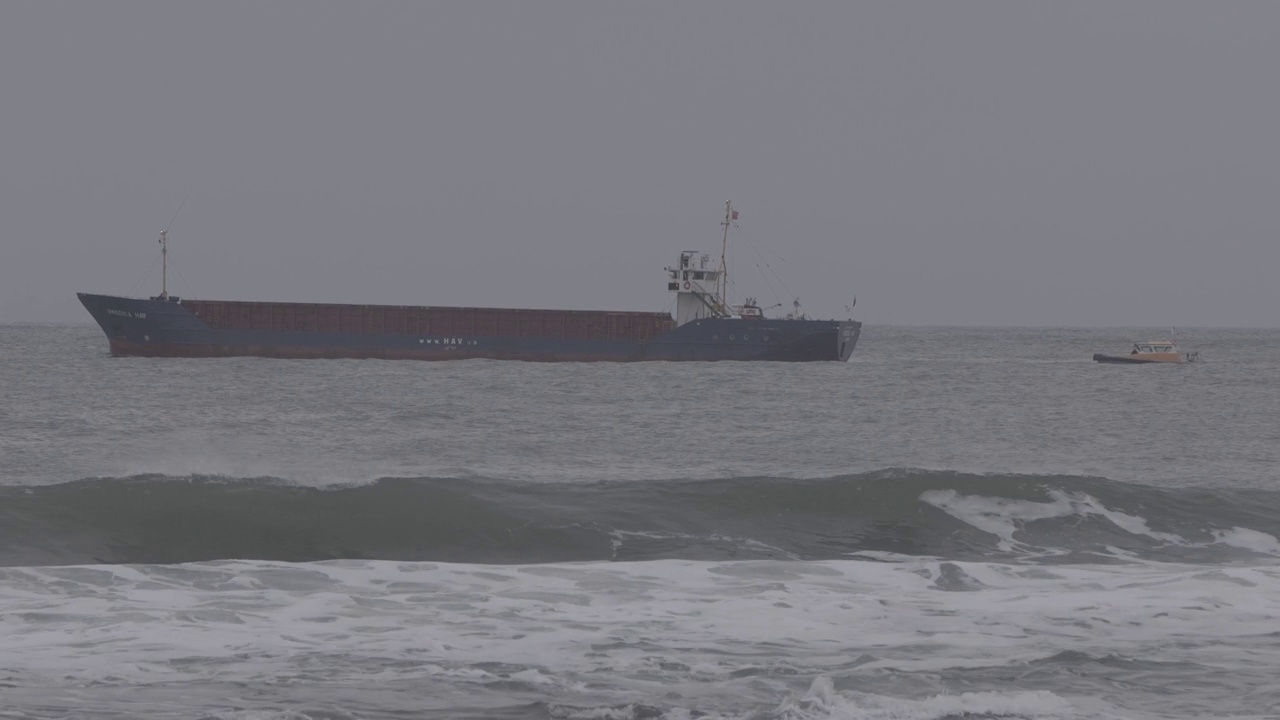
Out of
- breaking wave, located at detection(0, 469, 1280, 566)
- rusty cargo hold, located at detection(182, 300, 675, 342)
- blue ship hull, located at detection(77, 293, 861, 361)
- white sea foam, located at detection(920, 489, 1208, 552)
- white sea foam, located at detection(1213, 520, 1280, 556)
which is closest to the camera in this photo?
breaking wave, located at detection(0, 469, 1280, 566)

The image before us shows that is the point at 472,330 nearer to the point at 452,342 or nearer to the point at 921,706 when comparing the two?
the point at 452,342

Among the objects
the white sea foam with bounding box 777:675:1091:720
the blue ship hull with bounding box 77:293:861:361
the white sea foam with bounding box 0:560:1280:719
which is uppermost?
the blue ship hull with bounding box 77:293:861:361

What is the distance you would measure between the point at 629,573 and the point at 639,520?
3529 mm

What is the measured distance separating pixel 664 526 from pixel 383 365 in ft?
166

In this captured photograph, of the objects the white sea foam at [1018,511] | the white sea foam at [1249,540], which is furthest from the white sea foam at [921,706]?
the white sea foam at [1249,540]

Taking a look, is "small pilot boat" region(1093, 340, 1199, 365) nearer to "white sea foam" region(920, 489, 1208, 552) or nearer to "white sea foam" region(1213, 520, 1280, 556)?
"white sea foam" region(920, 489, 1208, 552)

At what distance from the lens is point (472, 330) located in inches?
2825

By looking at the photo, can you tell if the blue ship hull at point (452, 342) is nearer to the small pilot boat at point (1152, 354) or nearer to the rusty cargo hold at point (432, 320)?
the rusty cargo hold at point (432, 320)

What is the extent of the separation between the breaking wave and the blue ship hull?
48.4 metres

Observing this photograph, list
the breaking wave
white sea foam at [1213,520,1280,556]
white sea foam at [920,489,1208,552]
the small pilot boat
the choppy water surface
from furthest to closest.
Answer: the small pilot boat
white sea foam at [920,489,1208,552]
white sea foam at [1213,520,1280,556]
the breaking wave
the choppy water surface

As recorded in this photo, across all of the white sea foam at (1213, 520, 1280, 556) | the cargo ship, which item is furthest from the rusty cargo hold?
the white sea foam at (1213, 520, 1280, 556)

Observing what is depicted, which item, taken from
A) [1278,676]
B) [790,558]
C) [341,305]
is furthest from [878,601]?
[341,305]

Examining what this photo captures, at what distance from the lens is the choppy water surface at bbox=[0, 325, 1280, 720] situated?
9312mm

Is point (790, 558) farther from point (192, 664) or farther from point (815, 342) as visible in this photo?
point (815, 342)
